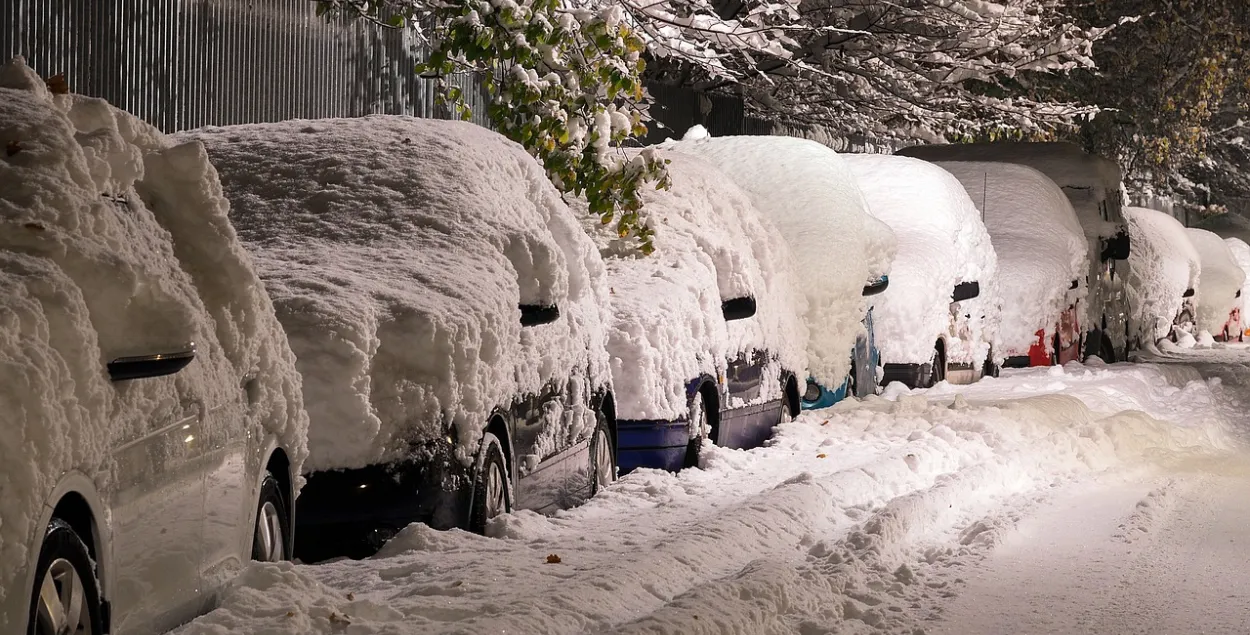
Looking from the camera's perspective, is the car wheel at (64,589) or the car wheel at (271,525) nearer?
the car wheel at (64,589)

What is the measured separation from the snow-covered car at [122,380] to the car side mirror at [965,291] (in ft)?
33.5

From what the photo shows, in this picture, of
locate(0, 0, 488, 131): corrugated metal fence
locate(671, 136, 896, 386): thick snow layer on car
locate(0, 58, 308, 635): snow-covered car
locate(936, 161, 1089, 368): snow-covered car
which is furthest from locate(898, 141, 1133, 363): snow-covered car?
locate(0, 58, 308, 635): snow-covered car

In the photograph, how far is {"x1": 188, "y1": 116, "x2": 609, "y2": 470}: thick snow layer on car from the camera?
577cm

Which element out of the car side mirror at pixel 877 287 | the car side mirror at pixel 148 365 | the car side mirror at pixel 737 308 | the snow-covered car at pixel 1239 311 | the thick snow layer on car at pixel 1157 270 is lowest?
the snow-covered car at pixel 1239 311

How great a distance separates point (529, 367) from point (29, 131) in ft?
10.3

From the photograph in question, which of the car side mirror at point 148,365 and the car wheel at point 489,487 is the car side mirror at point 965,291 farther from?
the car side mirror at point 148,365

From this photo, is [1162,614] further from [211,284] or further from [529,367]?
[211,284]

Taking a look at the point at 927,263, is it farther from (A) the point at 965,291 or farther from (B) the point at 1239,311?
(B) the point at 1239,311

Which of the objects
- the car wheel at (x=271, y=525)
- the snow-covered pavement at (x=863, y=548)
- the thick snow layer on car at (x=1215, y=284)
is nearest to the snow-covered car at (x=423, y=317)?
the snow-covered pavement at (x=863, y=548)

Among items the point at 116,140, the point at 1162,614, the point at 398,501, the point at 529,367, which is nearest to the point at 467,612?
the point at 398,501

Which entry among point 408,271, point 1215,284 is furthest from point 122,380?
point 1215,284

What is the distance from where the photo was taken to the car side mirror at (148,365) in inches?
153

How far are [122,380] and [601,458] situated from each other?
15.4ft

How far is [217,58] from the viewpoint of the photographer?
11.3 m
